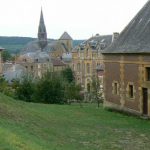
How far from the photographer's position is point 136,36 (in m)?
31.7

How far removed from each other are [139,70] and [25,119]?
11.5 m

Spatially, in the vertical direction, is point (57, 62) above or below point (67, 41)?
below

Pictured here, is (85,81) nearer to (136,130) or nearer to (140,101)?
(140,101)

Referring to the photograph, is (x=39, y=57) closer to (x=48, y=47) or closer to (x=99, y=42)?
(x=48, y=47)

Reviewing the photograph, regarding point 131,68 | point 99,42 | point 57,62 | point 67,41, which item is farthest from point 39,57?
point 131,68

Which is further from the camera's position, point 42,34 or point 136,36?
point 42,34

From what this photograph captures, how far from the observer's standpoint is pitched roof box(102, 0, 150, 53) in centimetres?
2948

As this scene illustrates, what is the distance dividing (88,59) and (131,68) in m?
64.3

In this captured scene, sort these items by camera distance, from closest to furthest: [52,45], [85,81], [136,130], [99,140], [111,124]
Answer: [99,140] → [136,130] → [111,124] → [85,81] → [52,45]

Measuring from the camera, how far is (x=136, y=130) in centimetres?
2300

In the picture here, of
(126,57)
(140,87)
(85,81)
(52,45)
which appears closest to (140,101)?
(140,87)

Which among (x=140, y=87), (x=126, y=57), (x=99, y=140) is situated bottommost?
(x=99, y=140)

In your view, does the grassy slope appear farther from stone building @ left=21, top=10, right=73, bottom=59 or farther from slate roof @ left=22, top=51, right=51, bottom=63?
stone building @ left=21, top=10, right=73, bottom=59

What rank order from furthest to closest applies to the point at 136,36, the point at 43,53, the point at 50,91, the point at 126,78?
the point at 43,53
the point at 50,91
the point at 126,78
the point at 136,36
